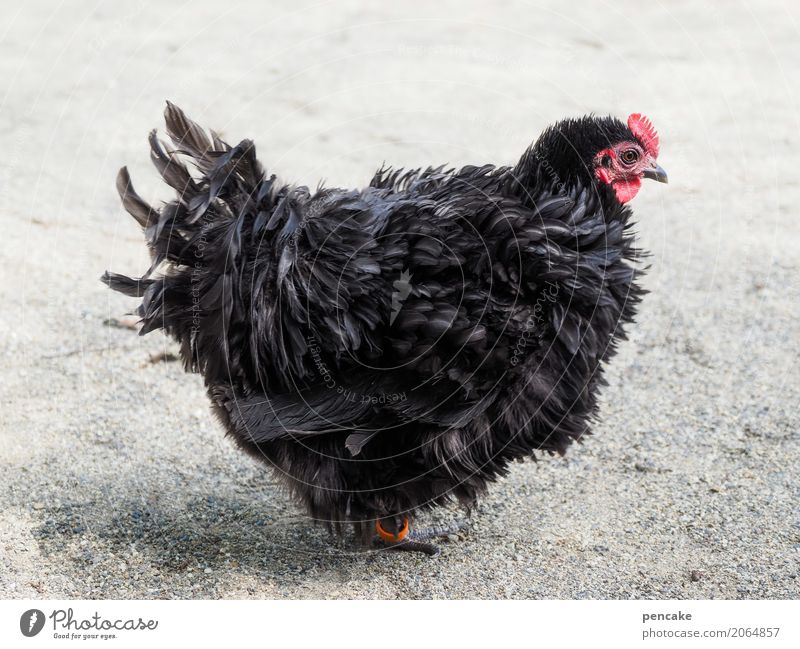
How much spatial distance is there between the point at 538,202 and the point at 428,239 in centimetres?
52

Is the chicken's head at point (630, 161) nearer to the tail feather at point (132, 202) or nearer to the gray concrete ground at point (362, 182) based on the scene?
the gray concrete ground at point (362, 182)

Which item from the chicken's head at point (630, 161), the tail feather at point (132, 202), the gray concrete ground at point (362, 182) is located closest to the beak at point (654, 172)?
the chicken's head at point (630, 161)

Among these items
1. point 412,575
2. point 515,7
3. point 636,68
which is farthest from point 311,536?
point 515,7

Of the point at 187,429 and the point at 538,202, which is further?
the point at 187,429

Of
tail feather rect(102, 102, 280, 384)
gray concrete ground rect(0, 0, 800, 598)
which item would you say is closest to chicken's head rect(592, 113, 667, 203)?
tail feather rect(102, 102, 280, 384)

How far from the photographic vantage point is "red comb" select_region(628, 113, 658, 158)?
151 inches

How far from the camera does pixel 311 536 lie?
4.27 metres

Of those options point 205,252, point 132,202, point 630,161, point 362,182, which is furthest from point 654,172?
point 362,182

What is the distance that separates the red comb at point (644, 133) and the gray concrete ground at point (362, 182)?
1795 mm

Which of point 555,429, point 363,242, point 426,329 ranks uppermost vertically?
point 363,242

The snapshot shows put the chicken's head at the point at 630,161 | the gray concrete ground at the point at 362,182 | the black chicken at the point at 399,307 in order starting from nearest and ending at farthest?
the black chicken at the point at 399,307
the chicken's head at the point at 630,161
the gray concrete ground at the point at 362,182

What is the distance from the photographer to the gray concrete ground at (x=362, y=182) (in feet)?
13.1

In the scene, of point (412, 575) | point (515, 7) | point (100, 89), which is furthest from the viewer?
point (515, 7)
